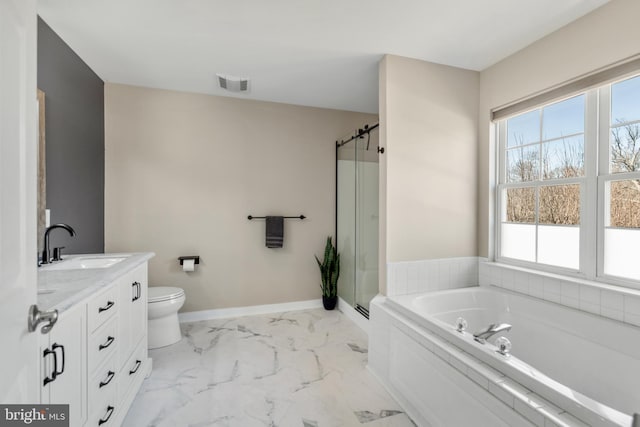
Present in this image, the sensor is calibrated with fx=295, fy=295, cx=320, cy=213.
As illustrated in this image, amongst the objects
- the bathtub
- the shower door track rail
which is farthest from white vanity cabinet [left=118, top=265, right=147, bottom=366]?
the shower door track rail

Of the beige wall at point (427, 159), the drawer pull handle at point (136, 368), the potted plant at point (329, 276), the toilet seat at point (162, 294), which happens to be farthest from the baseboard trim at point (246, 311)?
the beige wall at point (427, 159)

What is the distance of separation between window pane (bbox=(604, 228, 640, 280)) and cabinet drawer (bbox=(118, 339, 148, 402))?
295cm

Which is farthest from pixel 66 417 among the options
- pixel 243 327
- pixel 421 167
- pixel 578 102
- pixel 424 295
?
pixel 578 102

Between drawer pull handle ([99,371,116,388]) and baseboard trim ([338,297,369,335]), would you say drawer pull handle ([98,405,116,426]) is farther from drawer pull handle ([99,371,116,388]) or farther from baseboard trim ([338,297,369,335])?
baseboard trim ([338,297,369,335])

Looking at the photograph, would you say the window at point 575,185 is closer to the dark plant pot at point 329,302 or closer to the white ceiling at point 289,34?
the white ceiling at point 289,34

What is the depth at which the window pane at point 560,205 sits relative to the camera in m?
2.00

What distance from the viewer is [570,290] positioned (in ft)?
6.36

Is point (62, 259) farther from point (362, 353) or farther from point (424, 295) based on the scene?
point (424, 295)

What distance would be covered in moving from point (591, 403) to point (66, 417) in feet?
6.22

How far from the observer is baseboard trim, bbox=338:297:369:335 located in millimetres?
2846

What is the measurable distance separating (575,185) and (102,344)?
116 inches

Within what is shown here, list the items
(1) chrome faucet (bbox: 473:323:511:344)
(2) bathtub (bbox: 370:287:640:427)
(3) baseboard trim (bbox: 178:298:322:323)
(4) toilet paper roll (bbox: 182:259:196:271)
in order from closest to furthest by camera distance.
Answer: (2) bathtub (bbox: 370:287:640:427) → (1) chrome faucet (bbox: 473:323:511:344) → (4) toilet paper roll (bbox: 182:259:196:271) → (3) baseboard trim (bbox: 178:298:322:323)

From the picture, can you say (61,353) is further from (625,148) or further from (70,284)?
(625,148)

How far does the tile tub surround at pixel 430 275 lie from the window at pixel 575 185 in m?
0.30
